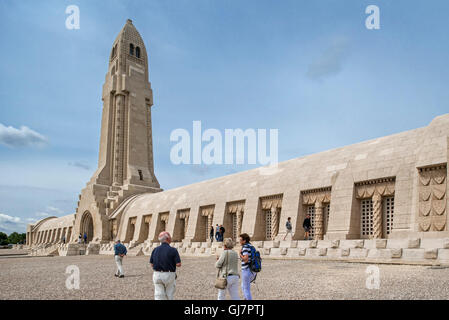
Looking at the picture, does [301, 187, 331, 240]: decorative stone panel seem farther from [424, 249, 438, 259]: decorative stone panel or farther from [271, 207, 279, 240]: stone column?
[424, 249, 438, 259]: decorative stone panel

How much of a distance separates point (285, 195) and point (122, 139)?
28302 millimetres

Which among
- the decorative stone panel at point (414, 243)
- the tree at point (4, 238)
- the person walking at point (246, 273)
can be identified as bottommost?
the tree at point (4, 238)

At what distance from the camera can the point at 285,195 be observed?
2242cm

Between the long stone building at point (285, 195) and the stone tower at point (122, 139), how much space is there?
12 centimetres

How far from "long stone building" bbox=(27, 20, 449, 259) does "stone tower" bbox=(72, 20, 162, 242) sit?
0.40 feet

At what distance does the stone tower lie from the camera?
43.6 metres

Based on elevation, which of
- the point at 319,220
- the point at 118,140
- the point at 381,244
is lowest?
the point at 381,244

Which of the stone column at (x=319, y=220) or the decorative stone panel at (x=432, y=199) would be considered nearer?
the decorative stone panel at (x=432, y=199)

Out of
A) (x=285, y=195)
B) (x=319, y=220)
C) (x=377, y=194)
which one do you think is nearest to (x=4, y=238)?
(x=285, y=195)

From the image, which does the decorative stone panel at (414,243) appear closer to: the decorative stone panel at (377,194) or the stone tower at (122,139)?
the decorative stone panel at (377,194)

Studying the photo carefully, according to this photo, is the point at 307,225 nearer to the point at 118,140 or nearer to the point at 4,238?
the point at 118,140

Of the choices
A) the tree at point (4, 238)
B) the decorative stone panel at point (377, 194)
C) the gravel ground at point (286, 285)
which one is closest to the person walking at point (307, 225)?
the decorative stone panel at point (377, 194)

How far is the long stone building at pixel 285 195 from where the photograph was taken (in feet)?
Result: 53.7
